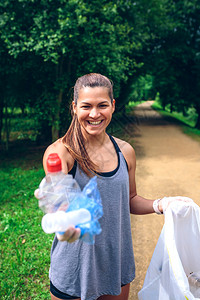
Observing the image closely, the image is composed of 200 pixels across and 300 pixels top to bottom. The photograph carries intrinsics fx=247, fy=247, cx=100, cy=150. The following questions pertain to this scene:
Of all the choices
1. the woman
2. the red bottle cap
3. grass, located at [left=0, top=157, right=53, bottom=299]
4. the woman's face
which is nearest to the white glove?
the woman

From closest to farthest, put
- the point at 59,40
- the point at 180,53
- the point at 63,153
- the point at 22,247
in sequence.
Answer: the point at 63,153
the point at 22,247
the point at 59,40
the point at 180,53

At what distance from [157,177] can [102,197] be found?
19.0ft

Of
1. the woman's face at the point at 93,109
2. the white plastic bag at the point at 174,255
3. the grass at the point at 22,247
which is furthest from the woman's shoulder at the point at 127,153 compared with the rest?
the grass at the point at 22,247

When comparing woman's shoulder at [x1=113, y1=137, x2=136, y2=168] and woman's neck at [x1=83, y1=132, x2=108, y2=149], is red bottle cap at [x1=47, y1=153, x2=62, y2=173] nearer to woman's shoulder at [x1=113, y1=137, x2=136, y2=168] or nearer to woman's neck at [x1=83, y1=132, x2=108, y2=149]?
woman's neck at [x1=83, y1=132, x2=108, y2=149]

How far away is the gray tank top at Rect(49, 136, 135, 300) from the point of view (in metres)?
1.30

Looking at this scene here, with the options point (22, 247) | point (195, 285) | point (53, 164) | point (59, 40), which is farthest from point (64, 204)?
point (59, 40)

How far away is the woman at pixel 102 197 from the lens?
4.25 feet

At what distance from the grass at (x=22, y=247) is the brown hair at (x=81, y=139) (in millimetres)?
2289

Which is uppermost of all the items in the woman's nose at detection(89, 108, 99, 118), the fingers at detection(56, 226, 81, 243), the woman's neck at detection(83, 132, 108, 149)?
the woman's nose at detection(89, 108, 99, 118)

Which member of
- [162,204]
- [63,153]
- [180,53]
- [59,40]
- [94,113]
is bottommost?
[162,204]

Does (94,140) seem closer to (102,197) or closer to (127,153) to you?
(127,153)

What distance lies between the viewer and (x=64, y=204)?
0.98 m

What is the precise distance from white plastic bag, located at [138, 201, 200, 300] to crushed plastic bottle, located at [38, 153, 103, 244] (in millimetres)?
731

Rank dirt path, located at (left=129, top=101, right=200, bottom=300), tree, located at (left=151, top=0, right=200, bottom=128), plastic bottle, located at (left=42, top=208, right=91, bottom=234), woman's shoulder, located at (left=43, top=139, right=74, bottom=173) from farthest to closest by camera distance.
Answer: tree, located at (left=151, top=0, right=200, bottom=128), dirt path, located at (left=129, top=101, right=200, bottom=300), woman's shoulder, located at (left=43, top=139, right=74, bottom=173), plastic bottle, located at (left=42, top=208, right=91, bottom=234)
